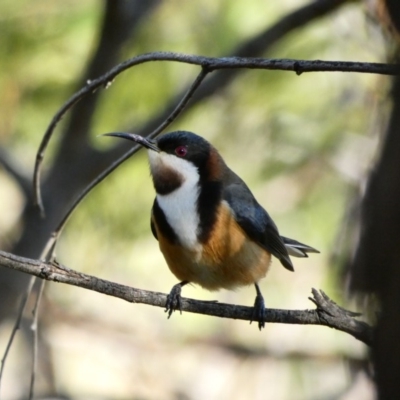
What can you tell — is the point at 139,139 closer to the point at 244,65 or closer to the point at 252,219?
the point at 252,219

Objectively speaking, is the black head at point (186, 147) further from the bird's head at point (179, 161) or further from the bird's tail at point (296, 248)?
the bird's tail at point (296, 248)

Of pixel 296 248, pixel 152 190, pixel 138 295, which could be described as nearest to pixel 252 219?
pixel 296 248

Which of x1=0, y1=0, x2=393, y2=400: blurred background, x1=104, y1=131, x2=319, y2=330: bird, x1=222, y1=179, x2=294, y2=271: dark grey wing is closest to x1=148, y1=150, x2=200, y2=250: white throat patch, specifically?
x1=104, y1=131, x2=319, y2=330: bird

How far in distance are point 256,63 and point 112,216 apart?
451 centimetres

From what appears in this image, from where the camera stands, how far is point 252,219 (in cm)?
437

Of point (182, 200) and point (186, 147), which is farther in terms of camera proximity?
point (186, 147)

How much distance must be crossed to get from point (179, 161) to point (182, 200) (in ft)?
0.84

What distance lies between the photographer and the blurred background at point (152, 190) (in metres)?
6.96

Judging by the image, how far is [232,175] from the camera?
15.0 ft

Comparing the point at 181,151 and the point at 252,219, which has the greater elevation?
the point at 181,151

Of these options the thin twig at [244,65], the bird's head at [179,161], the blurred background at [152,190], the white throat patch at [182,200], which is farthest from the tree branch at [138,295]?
the blurred background at [152,190]

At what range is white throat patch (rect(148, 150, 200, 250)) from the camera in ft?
13.3

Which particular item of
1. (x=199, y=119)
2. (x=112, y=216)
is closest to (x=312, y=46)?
(x=199, y=119)

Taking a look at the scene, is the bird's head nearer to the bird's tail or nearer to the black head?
the black head
